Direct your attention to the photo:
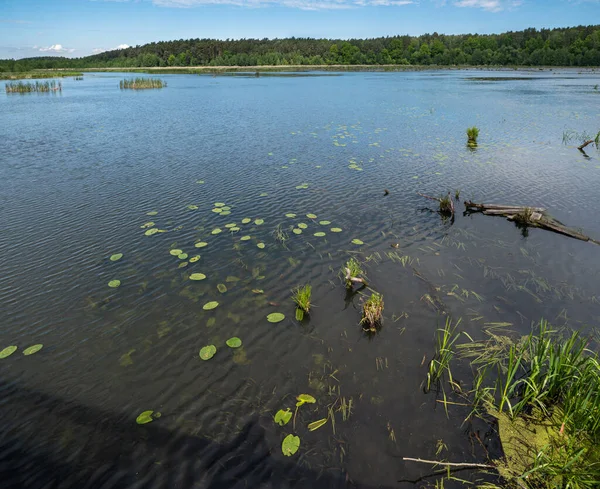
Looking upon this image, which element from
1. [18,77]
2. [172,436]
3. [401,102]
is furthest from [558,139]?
[18,77]

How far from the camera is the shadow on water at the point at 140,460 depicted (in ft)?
15.7

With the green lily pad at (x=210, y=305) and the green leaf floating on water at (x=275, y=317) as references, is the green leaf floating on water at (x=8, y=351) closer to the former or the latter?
the green lily pad at (x=210, y=305)

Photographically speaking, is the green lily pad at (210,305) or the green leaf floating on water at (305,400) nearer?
the green leaf floating on water at (305,400)

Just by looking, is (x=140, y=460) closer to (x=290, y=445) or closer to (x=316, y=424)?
(x=290, y=445)

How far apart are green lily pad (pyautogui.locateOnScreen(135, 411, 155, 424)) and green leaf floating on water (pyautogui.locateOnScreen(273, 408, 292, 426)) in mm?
2135

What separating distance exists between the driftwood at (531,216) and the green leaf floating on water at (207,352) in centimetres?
1207

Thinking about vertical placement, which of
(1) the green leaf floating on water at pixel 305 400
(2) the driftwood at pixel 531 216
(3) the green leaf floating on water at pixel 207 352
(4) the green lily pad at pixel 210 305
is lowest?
(1) the green leaf floating on water at pixel 305 400

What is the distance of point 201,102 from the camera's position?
48.9 meters

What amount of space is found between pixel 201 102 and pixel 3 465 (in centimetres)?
5131

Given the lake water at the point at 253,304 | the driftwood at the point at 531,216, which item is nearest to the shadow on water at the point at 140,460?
the lake water at the point at 253,304

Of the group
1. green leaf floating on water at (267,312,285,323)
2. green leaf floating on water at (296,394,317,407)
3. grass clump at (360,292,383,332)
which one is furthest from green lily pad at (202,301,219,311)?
grass clump at (360,292,383,332)

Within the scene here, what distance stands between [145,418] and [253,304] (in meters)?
3.52

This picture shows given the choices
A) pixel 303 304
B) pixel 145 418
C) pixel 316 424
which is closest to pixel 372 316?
pixel 303 304

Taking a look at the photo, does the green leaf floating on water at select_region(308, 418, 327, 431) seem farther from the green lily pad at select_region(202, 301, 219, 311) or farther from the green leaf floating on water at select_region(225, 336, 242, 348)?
the green lily pad at select_region(202, 301, 219, 311)
